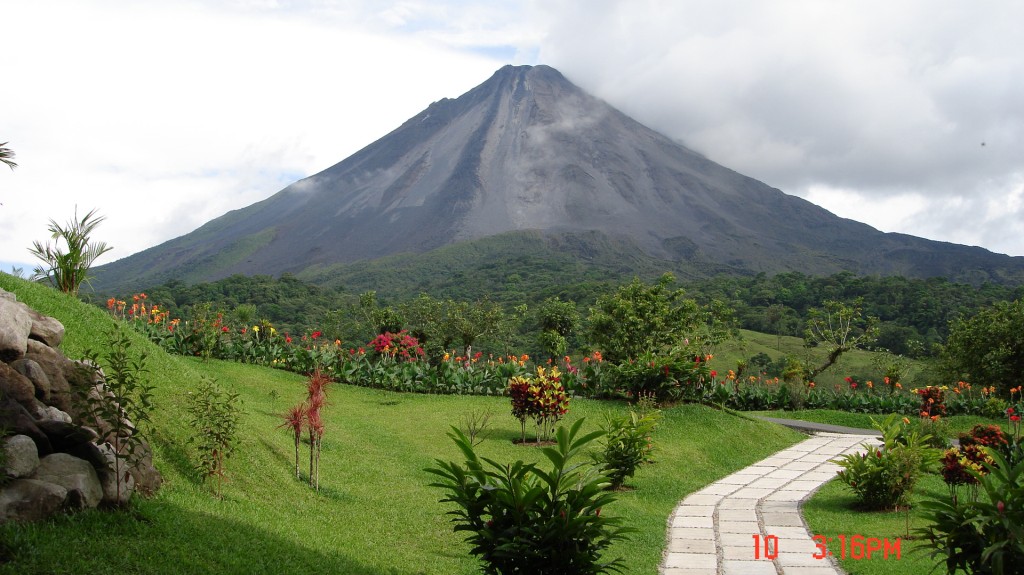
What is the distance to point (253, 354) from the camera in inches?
643

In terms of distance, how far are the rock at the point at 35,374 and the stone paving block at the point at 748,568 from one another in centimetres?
564

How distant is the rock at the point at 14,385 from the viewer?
16.5 ft

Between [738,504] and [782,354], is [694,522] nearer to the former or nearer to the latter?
[738,504]

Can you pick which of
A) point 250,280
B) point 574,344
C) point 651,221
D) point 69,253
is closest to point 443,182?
point 651,221

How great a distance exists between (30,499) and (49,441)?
0.56 m

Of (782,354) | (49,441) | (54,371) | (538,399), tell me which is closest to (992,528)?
(49,441)

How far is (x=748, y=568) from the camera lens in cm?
638

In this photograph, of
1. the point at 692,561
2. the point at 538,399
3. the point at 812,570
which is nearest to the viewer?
the point at 812,570

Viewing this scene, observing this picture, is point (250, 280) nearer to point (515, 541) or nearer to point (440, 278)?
point (440, 278)

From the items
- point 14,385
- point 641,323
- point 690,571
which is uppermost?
point 641,323

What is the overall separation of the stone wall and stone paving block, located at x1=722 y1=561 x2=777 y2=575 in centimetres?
484

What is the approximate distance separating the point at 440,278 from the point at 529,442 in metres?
81.2

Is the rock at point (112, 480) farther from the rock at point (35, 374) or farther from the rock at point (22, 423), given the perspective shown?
the rock at point (35, 374)

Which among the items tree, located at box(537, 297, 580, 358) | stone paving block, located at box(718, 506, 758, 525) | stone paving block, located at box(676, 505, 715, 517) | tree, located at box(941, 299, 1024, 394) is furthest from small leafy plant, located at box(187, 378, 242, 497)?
tree, located at box(941, 299, 1024, 394)
